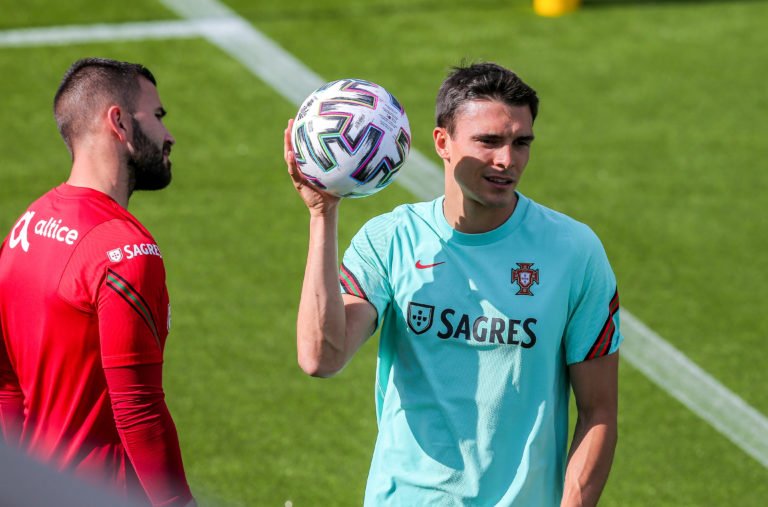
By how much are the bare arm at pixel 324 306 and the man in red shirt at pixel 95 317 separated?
0.48m

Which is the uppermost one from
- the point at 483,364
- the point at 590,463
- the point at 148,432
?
the point at 483,364

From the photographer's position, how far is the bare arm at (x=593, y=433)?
3779mm

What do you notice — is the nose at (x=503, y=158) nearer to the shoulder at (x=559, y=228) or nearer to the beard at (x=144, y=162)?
the shoulder at (x=559, y=228)

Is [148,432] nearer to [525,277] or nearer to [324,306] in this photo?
[324,306]

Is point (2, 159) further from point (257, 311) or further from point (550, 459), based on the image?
point (550, 459)

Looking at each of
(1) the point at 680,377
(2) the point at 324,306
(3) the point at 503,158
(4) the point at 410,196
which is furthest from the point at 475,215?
(4) the point at 410,196

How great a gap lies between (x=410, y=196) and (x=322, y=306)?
20.7ft

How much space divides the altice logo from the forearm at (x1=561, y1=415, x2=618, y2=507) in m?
1.76

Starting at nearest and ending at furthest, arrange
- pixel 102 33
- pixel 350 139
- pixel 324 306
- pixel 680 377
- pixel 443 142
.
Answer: pixel 324 306
pixel 350 139
pixel 443 142
pixel 680 377
pixel 102 33

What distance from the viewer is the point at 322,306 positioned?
367cm

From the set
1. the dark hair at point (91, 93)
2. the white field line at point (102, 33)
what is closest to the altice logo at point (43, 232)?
the dark hair at point (91, 93)

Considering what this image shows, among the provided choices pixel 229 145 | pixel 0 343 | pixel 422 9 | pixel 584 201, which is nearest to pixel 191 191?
pixel 229 145

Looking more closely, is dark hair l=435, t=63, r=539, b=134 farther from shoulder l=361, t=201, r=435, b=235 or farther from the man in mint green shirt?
shoulder l=361, t=201, r=435, b=235

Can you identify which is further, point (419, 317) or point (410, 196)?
point (410, 196)
